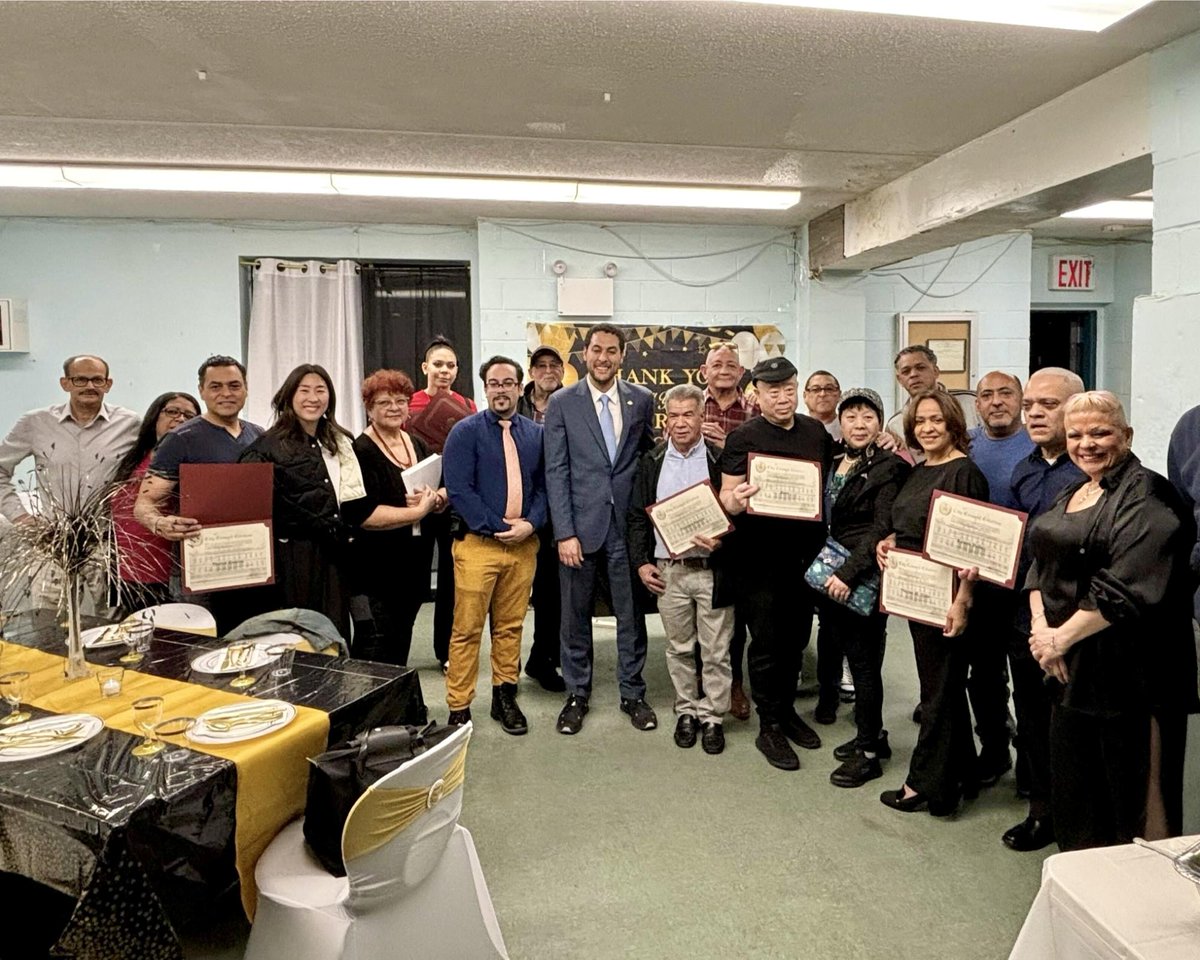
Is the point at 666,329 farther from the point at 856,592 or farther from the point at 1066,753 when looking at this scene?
the point at 1066,753

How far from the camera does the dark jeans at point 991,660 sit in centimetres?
246

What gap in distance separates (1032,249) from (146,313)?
21.9 feet

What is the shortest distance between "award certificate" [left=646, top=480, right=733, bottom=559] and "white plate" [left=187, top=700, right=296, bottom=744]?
155 cm

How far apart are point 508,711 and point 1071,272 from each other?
585 centimetres

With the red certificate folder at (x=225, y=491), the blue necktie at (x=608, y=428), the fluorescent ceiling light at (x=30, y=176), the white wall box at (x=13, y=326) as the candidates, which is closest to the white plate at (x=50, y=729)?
the red certificate folder at (x=225, y=491)

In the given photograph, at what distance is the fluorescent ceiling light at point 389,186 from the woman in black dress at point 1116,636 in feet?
9.98

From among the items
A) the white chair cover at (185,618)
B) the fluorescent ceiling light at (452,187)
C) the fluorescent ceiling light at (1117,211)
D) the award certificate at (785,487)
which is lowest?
the white chair cover at (185,618)

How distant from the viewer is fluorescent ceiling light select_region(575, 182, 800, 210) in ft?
14.5

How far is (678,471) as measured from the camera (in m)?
3.02

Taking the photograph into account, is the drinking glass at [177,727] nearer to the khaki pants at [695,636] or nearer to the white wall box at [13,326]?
the khaki pants at [695,636]

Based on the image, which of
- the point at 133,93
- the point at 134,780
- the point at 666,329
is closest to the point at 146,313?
the point at 133,93

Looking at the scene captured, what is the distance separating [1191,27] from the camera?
2.47m

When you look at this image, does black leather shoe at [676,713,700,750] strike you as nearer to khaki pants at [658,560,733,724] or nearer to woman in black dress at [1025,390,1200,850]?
khaki pants at [658,560,733,724]

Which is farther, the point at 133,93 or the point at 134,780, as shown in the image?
the point at 133,93
